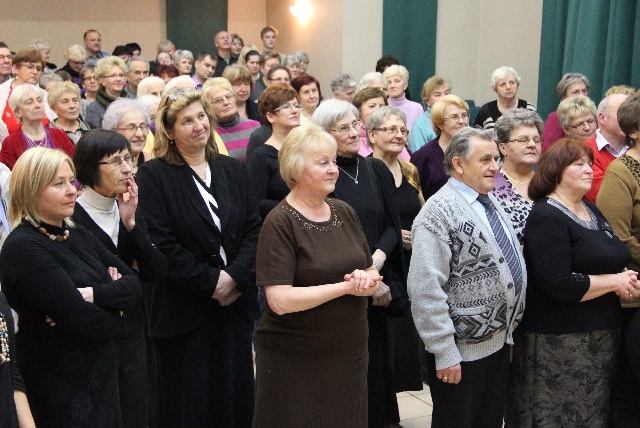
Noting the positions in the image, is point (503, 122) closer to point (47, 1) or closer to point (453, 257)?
point (453, 257)

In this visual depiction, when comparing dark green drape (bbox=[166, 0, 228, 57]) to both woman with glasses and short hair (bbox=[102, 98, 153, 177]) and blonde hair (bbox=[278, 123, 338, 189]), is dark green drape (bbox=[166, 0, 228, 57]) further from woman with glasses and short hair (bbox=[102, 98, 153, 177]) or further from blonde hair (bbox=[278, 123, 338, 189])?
blonde hair (bbox=[278, 123, 338, 189])

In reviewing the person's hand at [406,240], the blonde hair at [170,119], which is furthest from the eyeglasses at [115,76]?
the person's hand at [406,240]

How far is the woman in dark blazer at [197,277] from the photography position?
3.30 m

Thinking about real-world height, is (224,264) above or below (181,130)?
below

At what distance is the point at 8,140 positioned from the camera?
4949 millimetres

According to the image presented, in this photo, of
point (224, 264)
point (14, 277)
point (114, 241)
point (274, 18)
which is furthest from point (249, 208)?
point (274, 18)

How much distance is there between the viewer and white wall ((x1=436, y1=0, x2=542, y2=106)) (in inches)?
378

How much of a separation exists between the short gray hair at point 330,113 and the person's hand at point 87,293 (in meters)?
1.58

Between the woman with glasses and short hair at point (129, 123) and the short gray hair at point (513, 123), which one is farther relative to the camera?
the woman with glasses and short hair at point (129, 123)

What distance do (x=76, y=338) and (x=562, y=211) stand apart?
6.38 ft

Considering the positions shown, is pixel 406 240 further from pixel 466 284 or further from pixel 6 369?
pixel 6 369

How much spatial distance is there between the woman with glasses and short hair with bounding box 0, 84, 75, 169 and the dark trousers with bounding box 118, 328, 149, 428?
2283 millimetres

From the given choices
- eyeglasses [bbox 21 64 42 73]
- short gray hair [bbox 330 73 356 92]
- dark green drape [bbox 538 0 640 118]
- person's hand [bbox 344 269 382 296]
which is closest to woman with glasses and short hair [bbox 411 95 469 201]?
person's hand [bbox 344 269 382 296]

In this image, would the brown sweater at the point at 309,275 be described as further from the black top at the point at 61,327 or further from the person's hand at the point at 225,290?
the black top at the point at 61,327
